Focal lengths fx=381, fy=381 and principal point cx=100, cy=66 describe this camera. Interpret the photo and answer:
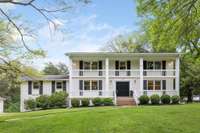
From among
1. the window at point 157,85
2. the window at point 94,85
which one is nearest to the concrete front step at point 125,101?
the window at point 94,85

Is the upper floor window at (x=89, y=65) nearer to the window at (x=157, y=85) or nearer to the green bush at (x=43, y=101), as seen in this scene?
the green bush at (x=43, y=101)

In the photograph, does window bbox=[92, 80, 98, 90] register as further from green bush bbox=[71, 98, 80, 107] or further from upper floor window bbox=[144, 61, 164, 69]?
upper floor window bbox=[144, 61, 164, 69]

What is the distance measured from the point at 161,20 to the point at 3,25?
10900 mm

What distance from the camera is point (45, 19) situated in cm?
1772

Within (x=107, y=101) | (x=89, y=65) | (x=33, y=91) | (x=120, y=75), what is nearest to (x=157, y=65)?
(x=120, y=75)

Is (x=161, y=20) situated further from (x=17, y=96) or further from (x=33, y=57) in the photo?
(x=17, y=96)

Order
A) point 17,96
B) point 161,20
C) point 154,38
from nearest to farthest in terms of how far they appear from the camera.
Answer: point 161,20 < point 154,38 < point 17,96

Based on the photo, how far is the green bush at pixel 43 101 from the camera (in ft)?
133

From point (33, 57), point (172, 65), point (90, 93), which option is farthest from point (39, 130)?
point (172, 65)

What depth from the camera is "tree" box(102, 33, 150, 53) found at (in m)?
57.2

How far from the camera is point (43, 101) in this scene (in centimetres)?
4075

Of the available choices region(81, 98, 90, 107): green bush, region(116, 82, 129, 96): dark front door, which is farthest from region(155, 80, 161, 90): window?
region(81, 98, 90, 107): green bush

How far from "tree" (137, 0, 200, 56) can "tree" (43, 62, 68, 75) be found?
58.5 metres

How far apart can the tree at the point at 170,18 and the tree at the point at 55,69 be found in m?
58.5
